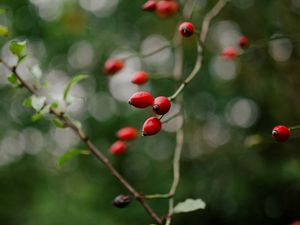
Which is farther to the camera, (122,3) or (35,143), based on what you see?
(35,143)

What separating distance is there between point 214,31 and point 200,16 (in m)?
1.28

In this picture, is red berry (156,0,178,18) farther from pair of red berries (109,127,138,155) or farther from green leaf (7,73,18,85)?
green leaf (7,73,18,85)

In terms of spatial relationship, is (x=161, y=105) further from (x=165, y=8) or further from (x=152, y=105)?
(x=165, y=8)

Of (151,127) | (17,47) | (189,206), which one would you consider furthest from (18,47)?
(189,206)

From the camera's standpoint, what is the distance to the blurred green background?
3.71 m

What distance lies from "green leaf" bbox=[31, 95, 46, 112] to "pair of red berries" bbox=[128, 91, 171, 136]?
0.35 meters

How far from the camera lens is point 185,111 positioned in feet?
15.2

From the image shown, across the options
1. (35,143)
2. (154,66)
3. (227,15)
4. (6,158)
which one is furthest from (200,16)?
(6,158)

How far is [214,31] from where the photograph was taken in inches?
203

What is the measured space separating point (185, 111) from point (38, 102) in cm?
356

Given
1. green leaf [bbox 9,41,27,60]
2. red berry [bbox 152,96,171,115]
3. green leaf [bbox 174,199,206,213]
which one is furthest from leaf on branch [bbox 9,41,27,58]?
green leaf [bbox 174,199,206,213]

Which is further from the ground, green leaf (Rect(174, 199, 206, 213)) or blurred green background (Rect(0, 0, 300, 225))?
green leaf (Rect(174, 199, 206, 213))

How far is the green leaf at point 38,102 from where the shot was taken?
115cm

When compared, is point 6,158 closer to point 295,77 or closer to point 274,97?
point 274,97
